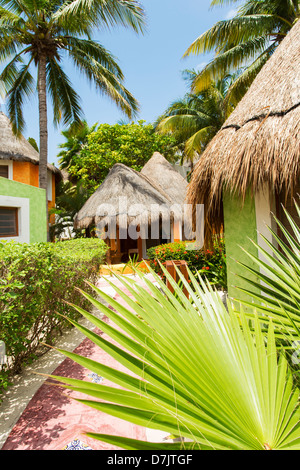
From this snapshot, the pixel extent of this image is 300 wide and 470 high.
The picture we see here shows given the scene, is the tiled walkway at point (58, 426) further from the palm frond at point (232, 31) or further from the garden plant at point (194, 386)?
the palm frond at point (232, 31)

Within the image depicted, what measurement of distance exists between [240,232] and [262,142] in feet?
4.88

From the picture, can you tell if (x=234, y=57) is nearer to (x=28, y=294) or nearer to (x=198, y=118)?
(x=198, y=118)

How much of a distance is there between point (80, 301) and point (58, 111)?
11.5 metres

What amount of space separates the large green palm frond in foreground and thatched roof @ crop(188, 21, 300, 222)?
292 centimetres

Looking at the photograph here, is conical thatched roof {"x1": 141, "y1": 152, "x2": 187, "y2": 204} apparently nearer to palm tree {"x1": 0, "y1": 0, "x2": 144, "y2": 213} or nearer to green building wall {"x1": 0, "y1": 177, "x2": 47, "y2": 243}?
palm tree {"x1": 0, "y1": 0, "x2": 144, "y2": 213}

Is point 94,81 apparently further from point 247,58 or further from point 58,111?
point 247,58

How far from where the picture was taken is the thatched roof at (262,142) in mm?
3441

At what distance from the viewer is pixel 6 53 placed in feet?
37.2

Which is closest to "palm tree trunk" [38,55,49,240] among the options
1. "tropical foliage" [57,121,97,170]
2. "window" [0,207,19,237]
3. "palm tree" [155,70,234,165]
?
"window" [0,207,19,237]

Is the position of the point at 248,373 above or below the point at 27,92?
below

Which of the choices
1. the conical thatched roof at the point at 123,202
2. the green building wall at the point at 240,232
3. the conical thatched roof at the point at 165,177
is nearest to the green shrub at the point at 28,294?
the green building wall at the point at 240,232

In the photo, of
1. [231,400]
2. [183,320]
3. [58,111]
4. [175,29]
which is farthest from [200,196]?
[58,111]

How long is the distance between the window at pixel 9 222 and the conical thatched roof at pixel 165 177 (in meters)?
9.62

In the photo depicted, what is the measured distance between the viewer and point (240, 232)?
14.6 ft
